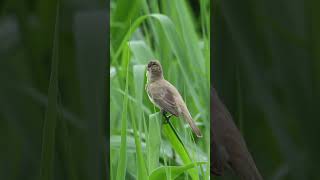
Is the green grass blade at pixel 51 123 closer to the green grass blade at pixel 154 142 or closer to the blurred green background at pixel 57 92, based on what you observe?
the blurred green background at pixel 57 92

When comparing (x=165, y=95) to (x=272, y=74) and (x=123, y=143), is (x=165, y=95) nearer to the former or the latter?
(x=123, y=143)

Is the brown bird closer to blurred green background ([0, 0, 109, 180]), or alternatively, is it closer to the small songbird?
the small songbird

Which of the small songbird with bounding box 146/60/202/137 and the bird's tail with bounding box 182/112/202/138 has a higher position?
the small songbird with bounding box 146/60/202/137

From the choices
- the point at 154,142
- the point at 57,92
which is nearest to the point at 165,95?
the point at 154,142

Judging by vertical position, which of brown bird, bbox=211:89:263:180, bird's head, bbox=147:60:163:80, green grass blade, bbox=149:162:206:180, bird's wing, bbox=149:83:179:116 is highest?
bird's head, bbox=147:60:163:80

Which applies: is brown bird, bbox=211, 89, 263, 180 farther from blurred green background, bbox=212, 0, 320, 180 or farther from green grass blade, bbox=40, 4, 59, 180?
green grass blade, bbox=40, 4, 59, 180

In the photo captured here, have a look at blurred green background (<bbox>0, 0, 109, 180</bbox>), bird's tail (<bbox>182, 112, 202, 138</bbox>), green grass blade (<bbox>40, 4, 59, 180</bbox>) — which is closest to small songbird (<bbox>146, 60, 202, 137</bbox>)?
bird's tail (<bbox>182, 112, 202, 138</bbox>)

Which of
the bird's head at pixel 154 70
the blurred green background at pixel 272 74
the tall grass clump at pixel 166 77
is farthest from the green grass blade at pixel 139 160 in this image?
the blurred green background at pixel 272 74
